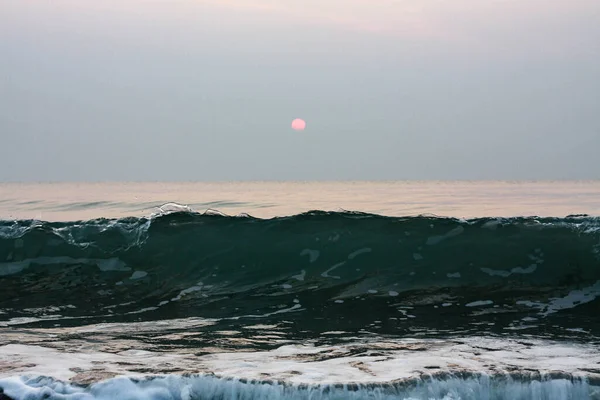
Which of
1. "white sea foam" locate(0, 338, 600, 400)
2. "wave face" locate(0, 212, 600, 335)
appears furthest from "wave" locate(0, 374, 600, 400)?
"wave face" locate(0, 212, 600, 335)

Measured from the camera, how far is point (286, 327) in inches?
311

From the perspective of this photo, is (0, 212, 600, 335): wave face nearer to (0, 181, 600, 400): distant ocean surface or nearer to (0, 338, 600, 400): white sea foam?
(0, 181, 600, 400): distant ocean surface

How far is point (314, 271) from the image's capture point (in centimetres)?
1207

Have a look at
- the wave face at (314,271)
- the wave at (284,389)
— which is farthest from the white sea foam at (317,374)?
the wave face at (314,271)

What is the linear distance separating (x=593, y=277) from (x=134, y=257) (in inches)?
355

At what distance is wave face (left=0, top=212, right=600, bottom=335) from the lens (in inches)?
358

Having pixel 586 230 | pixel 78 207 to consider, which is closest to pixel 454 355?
pixel 586 230

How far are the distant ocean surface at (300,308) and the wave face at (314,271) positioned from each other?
44 mm

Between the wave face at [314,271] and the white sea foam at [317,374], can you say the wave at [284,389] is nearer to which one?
the white sea foam at [317,374]

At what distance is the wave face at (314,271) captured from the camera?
909cm

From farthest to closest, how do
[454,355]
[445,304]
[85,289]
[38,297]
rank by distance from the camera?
[85,289], [38,297], [445,304], [454,355]

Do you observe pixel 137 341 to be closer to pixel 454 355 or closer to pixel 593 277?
pixel 454 355

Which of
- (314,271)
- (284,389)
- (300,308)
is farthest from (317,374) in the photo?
(314,271)

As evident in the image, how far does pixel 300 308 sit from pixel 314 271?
2584 mm
